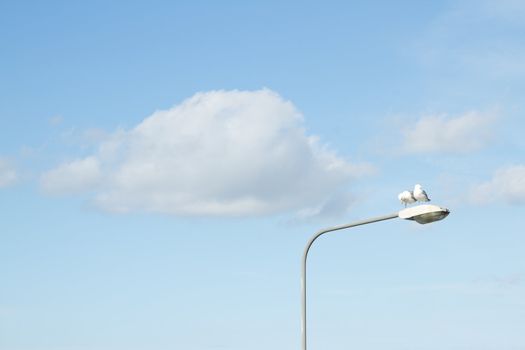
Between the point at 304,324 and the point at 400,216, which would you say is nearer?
the point at 400,216

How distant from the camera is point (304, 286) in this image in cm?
2136

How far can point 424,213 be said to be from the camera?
1808 cm

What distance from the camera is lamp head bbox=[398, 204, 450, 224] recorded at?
1784cm

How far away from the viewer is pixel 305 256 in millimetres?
21266

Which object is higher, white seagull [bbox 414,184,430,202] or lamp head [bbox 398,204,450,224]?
→ white seagull [bbox 414,184,430,202]

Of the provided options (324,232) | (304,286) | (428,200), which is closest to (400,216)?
(428,200)

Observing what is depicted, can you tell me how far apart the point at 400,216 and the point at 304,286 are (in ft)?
13.3

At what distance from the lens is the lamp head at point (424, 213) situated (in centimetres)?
1784

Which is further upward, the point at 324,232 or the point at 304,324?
the point at 324,232

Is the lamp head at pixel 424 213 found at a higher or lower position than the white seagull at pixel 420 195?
lower

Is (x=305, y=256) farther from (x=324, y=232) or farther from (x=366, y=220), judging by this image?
(x=366, y=220)

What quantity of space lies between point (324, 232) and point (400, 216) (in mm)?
2753

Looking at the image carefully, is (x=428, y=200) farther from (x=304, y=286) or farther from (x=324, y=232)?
(x=304, y=286)

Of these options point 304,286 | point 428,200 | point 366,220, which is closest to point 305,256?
point 304,286
